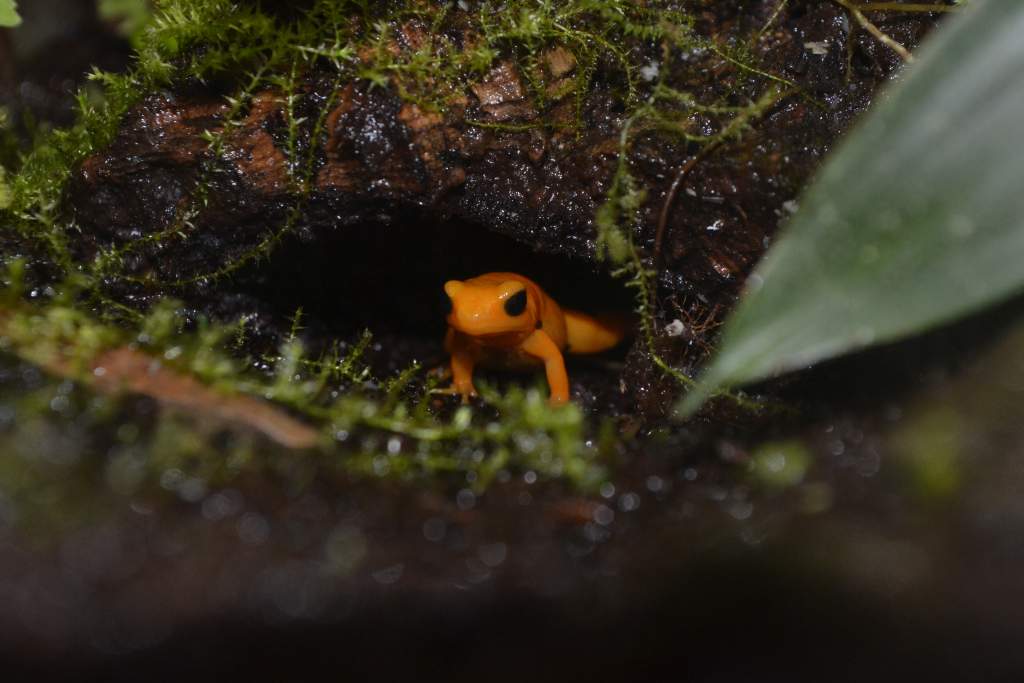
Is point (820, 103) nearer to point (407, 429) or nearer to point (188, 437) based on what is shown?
point (407, 429)

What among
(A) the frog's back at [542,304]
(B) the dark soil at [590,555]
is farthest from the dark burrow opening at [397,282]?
(B) the dark soil at [590,555]

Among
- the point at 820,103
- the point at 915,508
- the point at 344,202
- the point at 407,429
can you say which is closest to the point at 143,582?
the point at 407,429

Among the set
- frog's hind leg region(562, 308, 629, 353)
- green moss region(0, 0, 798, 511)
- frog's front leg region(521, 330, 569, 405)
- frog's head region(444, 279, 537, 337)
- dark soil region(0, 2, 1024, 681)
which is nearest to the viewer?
dark soil region(0, 2, 1024, 681)

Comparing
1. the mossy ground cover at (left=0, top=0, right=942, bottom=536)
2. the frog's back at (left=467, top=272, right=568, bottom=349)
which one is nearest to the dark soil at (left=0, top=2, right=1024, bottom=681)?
the mossy ground cover at (left=0, top=0, right=942, bottom=536)

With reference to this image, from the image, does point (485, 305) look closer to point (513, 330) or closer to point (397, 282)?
point (513, 330)

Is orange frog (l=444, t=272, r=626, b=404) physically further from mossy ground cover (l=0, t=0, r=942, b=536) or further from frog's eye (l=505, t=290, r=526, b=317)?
mossy ground cover (l=0, t=0, r=942, b=536)

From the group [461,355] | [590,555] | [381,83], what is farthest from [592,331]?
[590,555]
